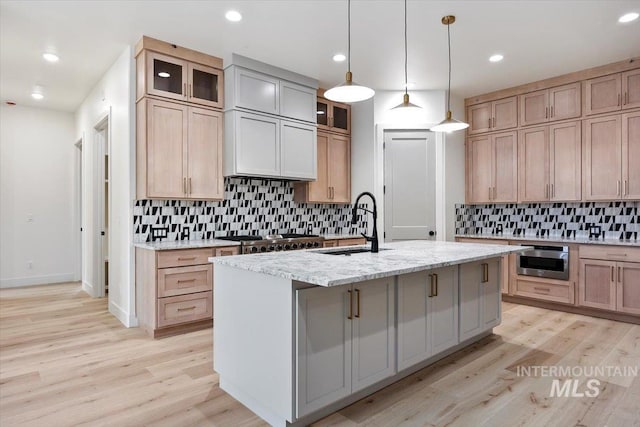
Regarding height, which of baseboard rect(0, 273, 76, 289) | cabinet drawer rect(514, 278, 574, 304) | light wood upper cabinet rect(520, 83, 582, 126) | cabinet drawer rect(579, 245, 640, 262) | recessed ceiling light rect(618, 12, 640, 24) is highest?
recessed ceiling light rect(618, 12, 640, 24)

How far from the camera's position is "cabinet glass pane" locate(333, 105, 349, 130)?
5391mm

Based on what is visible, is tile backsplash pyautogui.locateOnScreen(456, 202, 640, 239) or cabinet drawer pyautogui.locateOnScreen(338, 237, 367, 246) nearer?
tile backsplash pyautogui.locateOnScreen(456, 202, 640, 239)

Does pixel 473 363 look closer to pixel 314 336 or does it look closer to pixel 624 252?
pixel 314 336

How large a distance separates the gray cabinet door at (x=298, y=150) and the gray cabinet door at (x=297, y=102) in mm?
110

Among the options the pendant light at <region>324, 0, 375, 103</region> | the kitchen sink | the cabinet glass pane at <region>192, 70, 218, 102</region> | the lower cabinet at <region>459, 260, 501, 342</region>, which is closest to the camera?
the pendant light at <region>324, 0, 375, 103</region>

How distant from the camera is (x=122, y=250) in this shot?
4.00 m

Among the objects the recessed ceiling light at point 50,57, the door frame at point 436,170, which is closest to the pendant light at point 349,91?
the door frame at point 436,170

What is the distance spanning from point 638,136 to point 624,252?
130 centimetres

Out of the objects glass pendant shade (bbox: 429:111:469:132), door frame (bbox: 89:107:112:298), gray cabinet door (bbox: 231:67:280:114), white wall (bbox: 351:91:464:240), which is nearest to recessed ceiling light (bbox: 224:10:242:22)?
gray cabinet door (bbox: 231:67:280:114)

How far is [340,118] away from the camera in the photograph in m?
5.45

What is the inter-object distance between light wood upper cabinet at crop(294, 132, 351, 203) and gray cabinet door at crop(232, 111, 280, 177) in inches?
27.9

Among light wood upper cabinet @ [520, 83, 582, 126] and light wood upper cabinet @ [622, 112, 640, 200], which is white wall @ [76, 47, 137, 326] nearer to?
light wood upper cabinet @ [520, 83, 582, 126]

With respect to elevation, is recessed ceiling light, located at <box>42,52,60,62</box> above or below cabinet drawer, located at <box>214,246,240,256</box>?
above

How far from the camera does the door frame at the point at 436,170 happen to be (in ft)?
16.9
